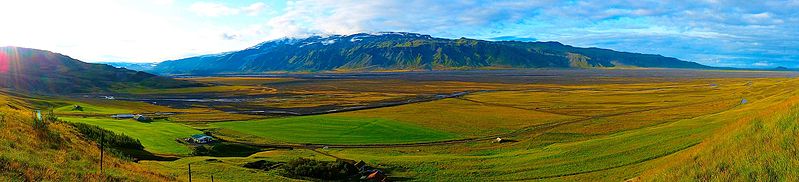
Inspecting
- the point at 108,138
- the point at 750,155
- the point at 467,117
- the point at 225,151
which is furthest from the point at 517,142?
the point at 750,155

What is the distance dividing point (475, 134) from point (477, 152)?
55.7 feet

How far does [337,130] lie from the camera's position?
78.5m

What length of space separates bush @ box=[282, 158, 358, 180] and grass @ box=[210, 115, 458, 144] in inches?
934

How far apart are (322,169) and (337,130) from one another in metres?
36.2

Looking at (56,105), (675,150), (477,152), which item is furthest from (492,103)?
(56,105)

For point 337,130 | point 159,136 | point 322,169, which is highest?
point 159,136

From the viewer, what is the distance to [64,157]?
76.0 ft

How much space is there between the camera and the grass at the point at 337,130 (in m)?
69.9

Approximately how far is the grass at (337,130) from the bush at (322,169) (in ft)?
77.9

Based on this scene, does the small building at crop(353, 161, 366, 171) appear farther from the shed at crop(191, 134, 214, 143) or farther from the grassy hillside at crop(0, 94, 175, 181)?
the shed at crop(191, 134, 214, 143)

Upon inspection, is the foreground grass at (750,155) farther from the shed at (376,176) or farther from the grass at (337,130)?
the grass at (337,130)

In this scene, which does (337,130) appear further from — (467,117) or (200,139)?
(467,117)

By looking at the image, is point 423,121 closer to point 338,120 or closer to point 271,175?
point 338,120

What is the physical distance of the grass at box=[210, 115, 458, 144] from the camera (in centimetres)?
6994
